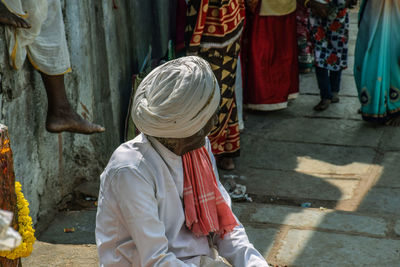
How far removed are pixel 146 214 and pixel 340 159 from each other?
3.82m

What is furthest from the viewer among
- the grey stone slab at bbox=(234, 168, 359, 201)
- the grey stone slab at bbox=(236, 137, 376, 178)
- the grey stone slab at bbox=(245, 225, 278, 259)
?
the grey stone slab at bbox=(236, 137, 376, 178)

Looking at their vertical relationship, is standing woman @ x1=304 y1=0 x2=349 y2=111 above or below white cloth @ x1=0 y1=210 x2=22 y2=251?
below

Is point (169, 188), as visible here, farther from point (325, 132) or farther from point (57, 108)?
point (325, 132)

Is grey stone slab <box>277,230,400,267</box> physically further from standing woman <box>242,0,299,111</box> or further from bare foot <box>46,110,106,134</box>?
standing woman <box>242,0,299,111</box>

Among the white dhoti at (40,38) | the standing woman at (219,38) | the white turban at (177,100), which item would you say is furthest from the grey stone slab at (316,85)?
the white turban at (177,100)

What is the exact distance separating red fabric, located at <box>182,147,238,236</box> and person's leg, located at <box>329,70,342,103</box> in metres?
4.50

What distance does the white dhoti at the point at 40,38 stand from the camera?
11.7 feet

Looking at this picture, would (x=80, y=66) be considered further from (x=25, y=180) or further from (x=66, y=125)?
(x=25, y=180)

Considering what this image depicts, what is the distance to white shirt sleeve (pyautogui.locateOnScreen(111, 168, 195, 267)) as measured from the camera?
2137 millimetres

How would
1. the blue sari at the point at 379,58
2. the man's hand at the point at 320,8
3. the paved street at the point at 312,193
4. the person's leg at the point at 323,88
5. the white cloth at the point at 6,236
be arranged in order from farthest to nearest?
1. the person's leg at the point at 323,88
2. the man's hand at the point at 320,8
3. the blue sari at the point at 379,58
4. the paved street at the point at 312,193
5. the white cloth at the point at 6,236

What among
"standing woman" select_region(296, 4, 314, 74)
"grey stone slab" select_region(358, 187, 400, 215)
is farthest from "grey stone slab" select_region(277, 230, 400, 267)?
"standing woman" select_region(296, 4, 314, 74)

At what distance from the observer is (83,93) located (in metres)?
4.52

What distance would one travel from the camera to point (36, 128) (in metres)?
3.94

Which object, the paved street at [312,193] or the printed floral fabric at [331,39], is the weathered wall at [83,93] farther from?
the printed floral fabric at [331,39]
